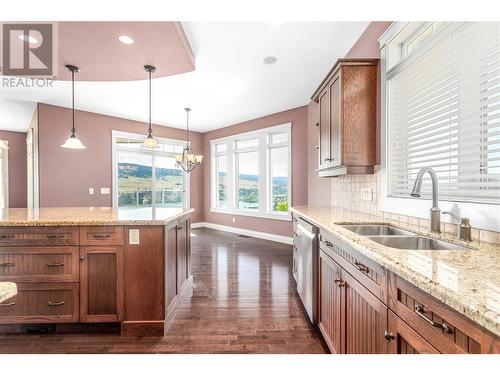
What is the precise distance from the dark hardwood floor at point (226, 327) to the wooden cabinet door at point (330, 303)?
222 millimetres

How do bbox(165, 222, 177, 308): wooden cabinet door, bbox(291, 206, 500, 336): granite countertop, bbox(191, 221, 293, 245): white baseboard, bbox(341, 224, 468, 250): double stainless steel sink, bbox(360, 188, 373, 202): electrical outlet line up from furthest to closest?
bbox(191, 221, 293, 245): white baseboard
bbox(360, 188, 373, 202): electrical outlet
bbox(165, 222, 177, 308): wooden cabinet door
bbox(341, 224, 468, 250): double stainless steel sink
bbox(291, 206, 500, 336): granite countertop

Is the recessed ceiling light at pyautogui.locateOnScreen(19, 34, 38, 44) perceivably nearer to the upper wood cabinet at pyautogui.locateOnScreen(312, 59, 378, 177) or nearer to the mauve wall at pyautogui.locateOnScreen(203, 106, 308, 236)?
the upper wood cabinet at pyautogui.locateOnScreen(312, 59, 378, 177)

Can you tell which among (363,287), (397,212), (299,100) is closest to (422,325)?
(363,287)

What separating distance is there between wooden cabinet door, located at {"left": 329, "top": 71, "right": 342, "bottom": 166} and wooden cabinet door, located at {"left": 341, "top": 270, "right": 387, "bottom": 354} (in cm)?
120

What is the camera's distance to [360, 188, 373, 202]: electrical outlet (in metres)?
2.36

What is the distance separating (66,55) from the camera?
2576 millimetres

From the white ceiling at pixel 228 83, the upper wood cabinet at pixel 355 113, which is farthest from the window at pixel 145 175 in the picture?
the upper wood cabinet at pixel 355 113

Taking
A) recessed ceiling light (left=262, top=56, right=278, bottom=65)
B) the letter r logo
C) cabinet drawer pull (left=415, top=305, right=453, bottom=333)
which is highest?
recessed ceiling light (left=262, top=56, right=278, bottom=65)

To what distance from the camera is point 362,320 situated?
1.25 m

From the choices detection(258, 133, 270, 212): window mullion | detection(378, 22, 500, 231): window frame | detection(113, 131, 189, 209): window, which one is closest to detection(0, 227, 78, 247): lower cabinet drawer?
detection(378, 22, 500, 231): window frame

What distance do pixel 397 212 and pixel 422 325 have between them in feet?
4.30

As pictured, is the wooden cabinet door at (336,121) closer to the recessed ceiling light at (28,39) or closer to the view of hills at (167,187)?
the recessed ceiling light at (28,39)

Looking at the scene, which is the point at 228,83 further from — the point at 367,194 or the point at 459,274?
the point at 459,274

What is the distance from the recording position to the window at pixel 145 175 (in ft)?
19.1
